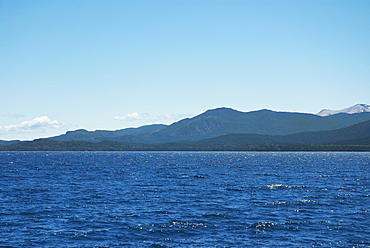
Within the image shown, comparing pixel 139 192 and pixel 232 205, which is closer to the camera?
pixel 232 205

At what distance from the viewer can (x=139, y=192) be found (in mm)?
71125

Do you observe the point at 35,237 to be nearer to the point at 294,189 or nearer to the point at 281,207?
the point at 281,207

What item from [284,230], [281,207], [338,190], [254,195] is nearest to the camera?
[284,230]

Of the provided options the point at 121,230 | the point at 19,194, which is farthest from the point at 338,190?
the point at 19,194

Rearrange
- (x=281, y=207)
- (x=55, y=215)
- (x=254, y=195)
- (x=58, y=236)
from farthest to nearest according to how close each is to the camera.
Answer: (x=254, y=195) → (x=281, y=207) → (x=55, y=215) → (x=58, y=236)

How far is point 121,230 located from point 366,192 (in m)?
51.6

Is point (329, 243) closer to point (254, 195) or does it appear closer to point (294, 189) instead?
point (254, 195)

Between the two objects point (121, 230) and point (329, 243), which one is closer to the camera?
point (329, 243)

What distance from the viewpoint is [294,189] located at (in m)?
75.6

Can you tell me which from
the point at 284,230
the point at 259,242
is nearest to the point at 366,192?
the point at 284,230

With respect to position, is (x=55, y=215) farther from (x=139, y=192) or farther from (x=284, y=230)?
(x=284, y=230)

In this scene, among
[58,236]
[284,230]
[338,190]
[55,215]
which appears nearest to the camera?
[58,236]

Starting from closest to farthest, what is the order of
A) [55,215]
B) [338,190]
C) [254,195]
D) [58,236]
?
[58,236] < [55,215] < [254,195] < [338,190]

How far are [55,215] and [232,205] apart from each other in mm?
25630
